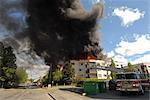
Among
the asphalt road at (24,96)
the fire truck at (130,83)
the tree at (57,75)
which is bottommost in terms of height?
the asphalt road at (24,96)

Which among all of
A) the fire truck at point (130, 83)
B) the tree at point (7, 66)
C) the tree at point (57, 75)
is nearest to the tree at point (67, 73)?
the tree at point (57, 75)

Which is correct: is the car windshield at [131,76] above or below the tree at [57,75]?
below

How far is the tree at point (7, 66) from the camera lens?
227 feet

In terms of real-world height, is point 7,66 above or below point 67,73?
above

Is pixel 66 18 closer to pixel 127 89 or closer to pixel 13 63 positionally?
pixel 13 63

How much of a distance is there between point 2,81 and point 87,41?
950 inches

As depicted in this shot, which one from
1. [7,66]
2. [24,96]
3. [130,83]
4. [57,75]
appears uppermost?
[7,66]

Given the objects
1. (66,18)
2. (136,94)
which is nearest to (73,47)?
(66,18)

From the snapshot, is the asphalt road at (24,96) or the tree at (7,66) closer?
the asphalt road at (24,96)

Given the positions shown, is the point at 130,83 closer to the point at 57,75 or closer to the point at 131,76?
the point at 131,76

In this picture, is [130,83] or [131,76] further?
[131,76]

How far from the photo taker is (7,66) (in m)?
71.0

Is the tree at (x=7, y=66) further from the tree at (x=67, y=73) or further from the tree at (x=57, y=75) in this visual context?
the tree at (x=67, y=73)

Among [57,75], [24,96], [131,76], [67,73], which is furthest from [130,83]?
[67,73]
